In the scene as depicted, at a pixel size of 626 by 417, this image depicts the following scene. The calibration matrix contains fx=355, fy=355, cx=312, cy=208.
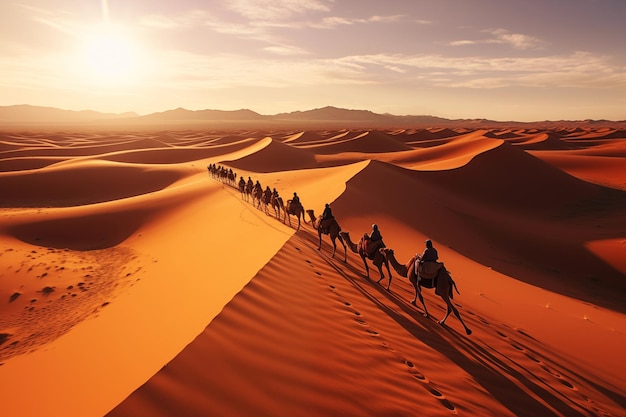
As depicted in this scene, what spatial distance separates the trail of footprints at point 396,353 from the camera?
4550mm

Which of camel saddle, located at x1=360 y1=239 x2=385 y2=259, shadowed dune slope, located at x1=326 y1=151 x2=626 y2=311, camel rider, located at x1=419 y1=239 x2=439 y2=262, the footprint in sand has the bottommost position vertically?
shadowed dune slope, located at x1=326 y1=151 x2=626 y2=311

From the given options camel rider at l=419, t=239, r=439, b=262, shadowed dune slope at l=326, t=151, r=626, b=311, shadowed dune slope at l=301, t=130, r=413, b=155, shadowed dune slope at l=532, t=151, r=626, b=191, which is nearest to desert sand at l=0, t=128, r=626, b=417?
shadowed dune slope at l=326, t=151, r=626, b=311

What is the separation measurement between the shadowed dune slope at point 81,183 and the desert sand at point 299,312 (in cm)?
928

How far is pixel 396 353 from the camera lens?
5.41 meters

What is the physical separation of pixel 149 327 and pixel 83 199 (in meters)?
25.4

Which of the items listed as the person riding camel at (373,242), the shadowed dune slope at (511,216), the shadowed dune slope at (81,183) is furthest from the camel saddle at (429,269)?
the shadowed dune slope at (81,183)

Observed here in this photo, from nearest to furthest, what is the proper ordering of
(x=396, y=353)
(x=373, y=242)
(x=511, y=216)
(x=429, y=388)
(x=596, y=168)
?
(x=429, y=388), (x=396, y=353), (x=373, y=242), (x=511, y=216), (x=596, y=168)

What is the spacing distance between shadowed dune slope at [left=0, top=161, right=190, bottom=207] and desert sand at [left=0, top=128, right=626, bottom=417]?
9.28 m

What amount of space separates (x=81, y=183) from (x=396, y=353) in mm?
31055

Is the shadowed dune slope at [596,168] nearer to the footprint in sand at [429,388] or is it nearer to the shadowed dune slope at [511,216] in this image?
the shadowed dune slope at [511,216]

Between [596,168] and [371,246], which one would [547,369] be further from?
[596,168]

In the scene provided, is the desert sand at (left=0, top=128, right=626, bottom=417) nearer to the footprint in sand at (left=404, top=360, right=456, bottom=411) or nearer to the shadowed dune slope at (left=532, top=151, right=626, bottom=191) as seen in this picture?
the footprint in sand at (left=404, top=360, right=456, bottom=411)

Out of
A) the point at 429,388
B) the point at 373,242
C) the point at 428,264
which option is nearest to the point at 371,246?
the point at 373,242

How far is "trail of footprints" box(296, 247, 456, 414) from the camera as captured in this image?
455cm
